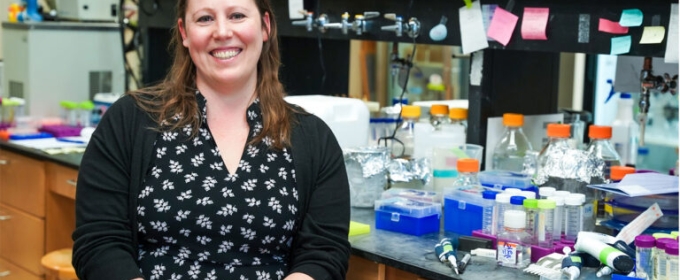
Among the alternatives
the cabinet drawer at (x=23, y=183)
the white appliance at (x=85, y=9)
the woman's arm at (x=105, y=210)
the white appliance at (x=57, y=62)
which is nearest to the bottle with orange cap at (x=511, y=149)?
the woman's arm at (x=105, y=210)

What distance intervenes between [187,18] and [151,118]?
246 mm

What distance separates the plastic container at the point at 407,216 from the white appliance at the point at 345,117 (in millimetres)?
505

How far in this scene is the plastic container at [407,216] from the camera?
2402mm

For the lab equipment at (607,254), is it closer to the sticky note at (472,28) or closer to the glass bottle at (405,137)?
the sticky note at (472,28)

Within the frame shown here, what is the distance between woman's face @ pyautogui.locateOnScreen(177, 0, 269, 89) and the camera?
209cm

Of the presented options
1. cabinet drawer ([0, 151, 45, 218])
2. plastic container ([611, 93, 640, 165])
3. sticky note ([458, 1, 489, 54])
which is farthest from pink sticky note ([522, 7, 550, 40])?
cabinet drawer ([0, 151, 45, 218])

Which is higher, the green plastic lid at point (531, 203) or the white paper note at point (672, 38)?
the white paper note at point (672, 38)

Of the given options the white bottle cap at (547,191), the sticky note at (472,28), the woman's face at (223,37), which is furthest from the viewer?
the sticky note at (472,28)

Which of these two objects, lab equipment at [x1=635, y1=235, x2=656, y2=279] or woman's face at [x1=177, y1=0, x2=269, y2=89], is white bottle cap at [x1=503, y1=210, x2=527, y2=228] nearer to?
lab equipment at [x1=635, y1=235, x2=656, y2=279]

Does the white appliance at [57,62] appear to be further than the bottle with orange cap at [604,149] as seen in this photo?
Yes

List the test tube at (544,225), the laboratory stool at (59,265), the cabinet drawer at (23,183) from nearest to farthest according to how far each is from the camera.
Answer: the test tube at (544,225) < the laboratory stool at (59,265) < the cabinet drawer at (23,183)

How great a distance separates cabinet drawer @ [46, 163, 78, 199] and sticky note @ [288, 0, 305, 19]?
947mm

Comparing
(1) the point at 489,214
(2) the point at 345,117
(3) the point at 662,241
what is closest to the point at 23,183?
(2) the point at 345,117

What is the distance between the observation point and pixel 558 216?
2.29 metres
